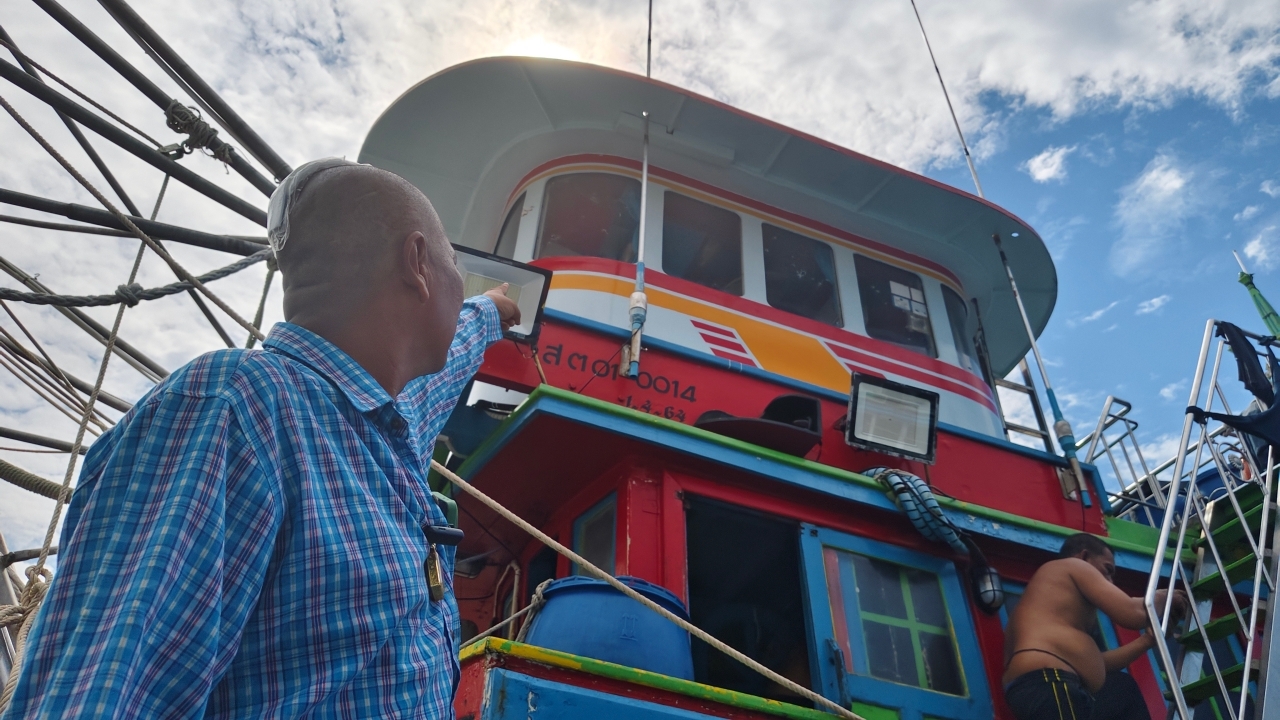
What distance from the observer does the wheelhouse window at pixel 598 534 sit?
155 inches

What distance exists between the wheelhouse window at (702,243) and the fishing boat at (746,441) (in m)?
0.02

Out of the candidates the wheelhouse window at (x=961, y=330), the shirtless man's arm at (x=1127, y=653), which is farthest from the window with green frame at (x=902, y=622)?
the wheelhouse window at (x=961, y=330)

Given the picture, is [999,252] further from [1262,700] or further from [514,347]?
[514,347]

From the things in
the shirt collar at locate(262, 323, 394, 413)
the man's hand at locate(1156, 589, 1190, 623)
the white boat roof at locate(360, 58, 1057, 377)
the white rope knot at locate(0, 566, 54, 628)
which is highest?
the white boat roof at locate(360, 58, 1057, 377)

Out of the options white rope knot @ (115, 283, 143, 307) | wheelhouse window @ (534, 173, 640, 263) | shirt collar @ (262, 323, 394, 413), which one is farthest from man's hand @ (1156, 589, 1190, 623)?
white rope knot @ (115, 283, 143, 307)

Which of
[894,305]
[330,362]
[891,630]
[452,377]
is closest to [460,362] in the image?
[452,377]

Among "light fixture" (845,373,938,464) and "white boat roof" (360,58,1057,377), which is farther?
"white boat roof" (360,58,1057,377)

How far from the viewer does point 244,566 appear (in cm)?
89

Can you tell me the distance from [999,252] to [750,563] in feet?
12.6

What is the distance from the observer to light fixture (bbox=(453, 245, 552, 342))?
4.00 meters

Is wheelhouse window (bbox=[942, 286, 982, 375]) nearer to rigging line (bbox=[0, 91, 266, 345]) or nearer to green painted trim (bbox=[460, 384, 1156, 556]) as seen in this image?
green painted trim (bbox=[460, 384, 1156, 556])

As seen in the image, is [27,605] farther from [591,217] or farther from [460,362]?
[591,217]

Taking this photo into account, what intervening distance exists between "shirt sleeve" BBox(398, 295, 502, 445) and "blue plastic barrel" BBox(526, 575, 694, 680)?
4.07ft

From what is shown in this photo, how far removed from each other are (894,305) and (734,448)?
3278 mm
